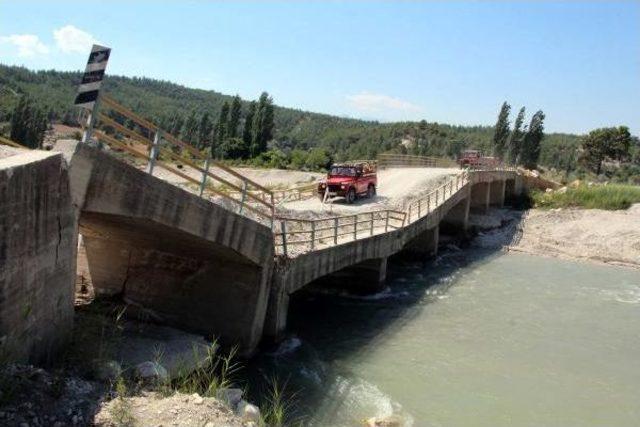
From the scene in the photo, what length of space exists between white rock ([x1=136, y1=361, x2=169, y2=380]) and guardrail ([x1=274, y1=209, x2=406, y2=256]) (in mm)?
5698

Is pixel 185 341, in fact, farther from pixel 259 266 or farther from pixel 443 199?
pixel 443 199

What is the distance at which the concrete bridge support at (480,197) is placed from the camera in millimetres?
43688

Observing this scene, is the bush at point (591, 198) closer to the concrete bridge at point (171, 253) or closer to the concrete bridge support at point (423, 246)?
the concrete bridge support at point (423, 246)

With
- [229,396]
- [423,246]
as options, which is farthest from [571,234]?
[229,396]

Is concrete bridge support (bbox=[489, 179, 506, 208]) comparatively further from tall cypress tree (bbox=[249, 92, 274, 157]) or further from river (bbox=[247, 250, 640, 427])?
tall cypress tree (bbox=[249, 92, 274, 157])

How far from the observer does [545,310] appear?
22.1 m

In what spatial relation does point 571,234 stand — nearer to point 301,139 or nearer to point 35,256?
point 35,256

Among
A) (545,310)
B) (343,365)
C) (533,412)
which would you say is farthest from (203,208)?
(545,310)

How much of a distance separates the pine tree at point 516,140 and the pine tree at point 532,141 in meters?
1.11

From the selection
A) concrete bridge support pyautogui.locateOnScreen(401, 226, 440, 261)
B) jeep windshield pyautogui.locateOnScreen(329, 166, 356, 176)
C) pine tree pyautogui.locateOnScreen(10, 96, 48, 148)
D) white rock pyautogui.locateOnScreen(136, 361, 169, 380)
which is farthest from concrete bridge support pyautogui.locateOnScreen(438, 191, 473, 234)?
pine tree pyautogui.locateOnScreen(10, 96, 48, 148)

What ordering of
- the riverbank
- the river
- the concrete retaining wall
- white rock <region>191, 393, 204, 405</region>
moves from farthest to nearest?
the riverbank < the river < white rock <region>191, 393, 204, 405</region> < the concrete retaining wall

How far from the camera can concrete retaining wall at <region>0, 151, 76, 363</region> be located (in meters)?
8.17

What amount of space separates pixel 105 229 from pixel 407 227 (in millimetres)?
14384

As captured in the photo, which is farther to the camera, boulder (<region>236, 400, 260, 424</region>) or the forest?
the forest
